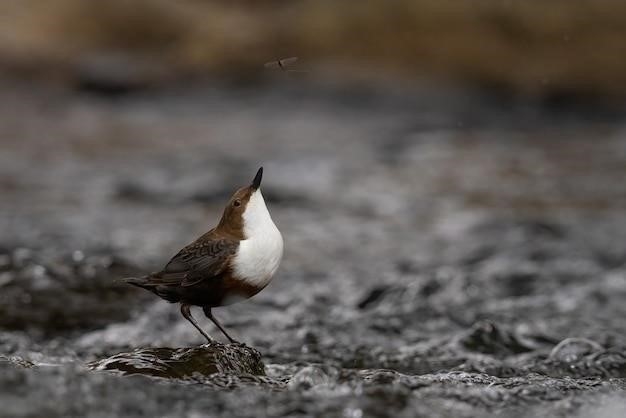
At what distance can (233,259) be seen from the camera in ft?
11.4

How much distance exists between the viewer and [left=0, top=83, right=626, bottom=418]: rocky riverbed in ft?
11.5

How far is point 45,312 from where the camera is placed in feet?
18.0

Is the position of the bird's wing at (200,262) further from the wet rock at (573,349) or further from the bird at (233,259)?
the wet rock at (573,349)

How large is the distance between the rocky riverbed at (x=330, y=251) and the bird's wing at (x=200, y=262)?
32 centimetres

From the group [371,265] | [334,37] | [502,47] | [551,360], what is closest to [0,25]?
[334,37]

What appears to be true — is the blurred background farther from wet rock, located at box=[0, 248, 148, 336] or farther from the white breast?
the white breast

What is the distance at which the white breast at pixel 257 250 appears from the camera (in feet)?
11.3

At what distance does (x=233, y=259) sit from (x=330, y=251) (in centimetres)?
410

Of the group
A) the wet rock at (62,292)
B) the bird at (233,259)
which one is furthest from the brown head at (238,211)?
the wet rock at (62,292)

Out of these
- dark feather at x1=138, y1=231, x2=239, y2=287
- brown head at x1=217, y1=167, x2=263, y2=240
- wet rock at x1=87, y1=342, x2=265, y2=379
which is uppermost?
brown head at x1=217, y1=167, x2=263, y2=240

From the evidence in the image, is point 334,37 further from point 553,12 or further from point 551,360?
point 551,360

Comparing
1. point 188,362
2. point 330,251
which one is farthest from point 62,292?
point 188,362

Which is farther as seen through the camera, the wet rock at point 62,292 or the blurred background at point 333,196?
the wet rock at point 62,292

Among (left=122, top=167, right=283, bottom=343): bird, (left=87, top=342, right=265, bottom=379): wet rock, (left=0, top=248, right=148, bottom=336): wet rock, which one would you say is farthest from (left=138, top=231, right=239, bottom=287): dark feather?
(left=0, top=248, right=148, bottom=336): wet rock
